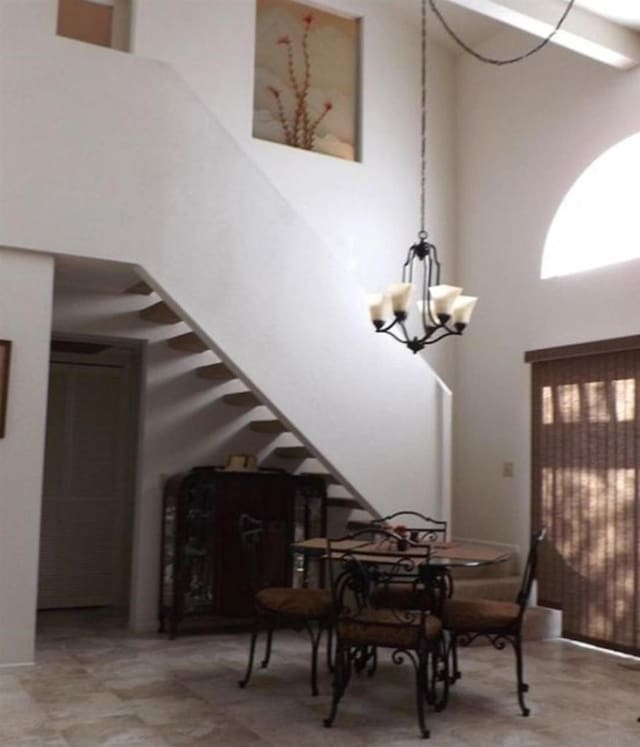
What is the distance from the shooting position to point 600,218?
6.41 meters

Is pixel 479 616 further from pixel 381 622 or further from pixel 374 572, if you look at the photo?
pixel 381 622

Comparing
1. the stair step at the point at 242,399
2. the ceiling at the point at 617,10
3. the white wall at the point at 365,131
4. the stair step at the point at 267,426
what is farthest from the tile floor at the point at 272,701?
the ceiling at the point at 617,10

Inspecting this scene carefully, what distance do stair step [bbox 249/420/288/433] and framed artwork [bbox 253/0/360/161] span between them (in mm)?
2327

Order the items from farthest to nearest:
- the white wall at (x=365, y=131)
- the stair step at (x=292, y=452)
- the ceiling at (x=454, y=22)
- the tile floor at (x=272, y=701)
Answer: the ceiling at (x=454, y=22), the white wall at (x=365, y=131), the stair step at (x=292, y=452), the tile floor at (x=272, y=701)

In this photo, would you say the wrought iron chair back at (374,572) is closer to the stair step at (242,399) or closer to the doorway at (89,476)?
the stair step at (242,399)

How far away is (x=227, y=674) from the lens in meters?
5.00

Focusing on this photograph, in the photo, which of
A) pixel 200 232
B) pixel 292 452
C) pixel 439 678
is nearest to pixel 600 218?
pixel 292 452

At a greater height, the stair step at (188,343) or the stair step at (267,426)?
the stair step at (188,343)

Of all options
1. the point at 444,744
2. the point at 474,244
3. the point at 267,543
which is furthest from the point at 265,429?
the point at 444,744

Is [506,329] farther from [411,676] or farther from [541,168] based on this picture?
[411,676]

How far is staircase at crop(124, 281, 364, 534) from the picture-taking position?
5832 millimetres

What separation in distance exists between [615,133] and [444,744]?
14.2 feet

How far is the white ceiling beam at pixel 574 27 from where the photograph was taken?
5754 mm

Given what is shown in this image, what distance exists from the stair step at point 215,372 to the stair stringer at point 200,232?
0.60 metres
